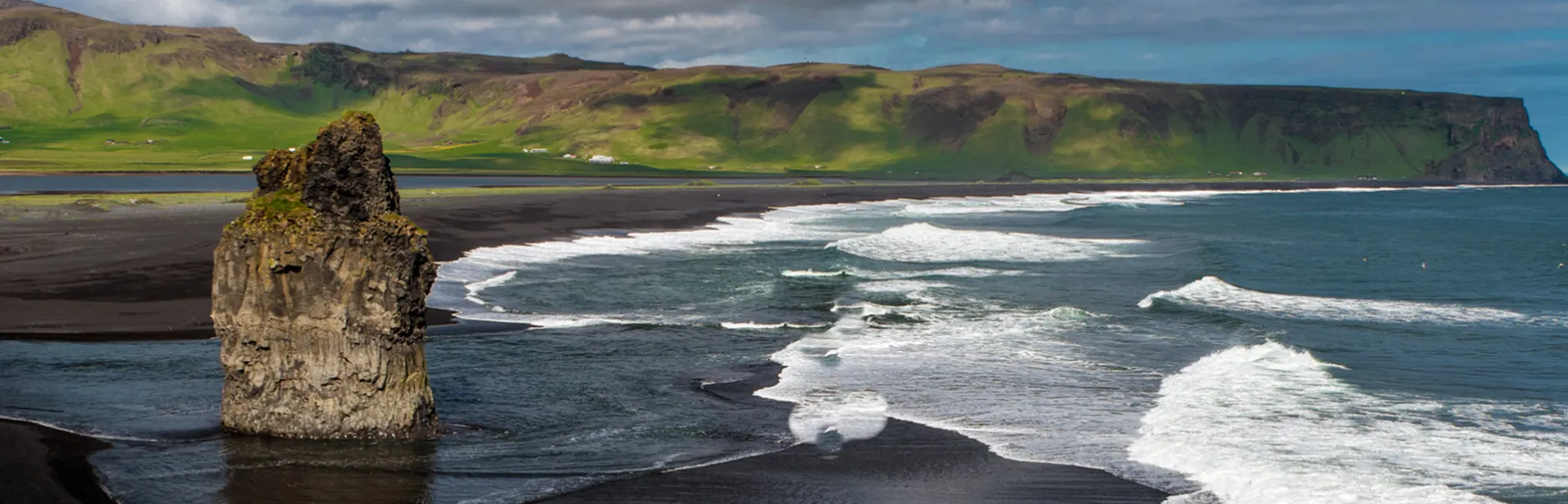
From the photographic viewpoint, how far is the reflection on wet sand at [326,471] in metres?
15.5

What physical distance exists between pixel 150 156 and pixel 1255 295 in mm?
183869

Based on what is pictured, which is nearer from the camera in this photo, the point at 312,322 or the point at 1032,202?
the point at 312,322

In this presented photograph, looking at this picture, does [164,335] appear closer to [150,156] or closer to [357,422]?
[357,422]

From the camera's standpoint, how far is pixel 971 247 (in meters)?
59.7

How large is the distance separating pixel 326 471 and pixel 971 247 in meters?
45.2

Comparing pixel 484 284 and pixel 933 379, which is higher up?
pixel 933 379

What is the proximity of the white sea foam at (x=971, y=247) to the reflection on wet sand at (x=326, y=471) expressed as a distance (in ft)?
117

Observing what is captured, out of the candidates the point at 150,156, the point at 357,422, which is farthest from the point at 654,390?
the point at 150,156

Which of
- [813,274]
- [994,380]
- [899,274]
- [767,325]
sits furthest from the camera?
[899,274]

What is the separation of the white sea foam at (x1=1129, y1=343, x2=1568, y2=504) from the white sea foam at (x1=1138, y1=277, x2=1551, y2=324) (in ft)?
38.4

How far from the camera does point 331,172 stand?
747 inches

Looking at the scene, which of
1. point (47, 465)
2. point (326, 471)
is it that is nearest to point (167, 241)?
point (47, 465)

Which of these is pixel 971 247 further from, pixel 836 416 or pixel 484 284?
pixel 836 416

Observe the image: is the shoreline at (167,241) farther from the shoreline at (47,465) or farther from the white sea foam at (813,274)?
the white sea foam at (813,274)
